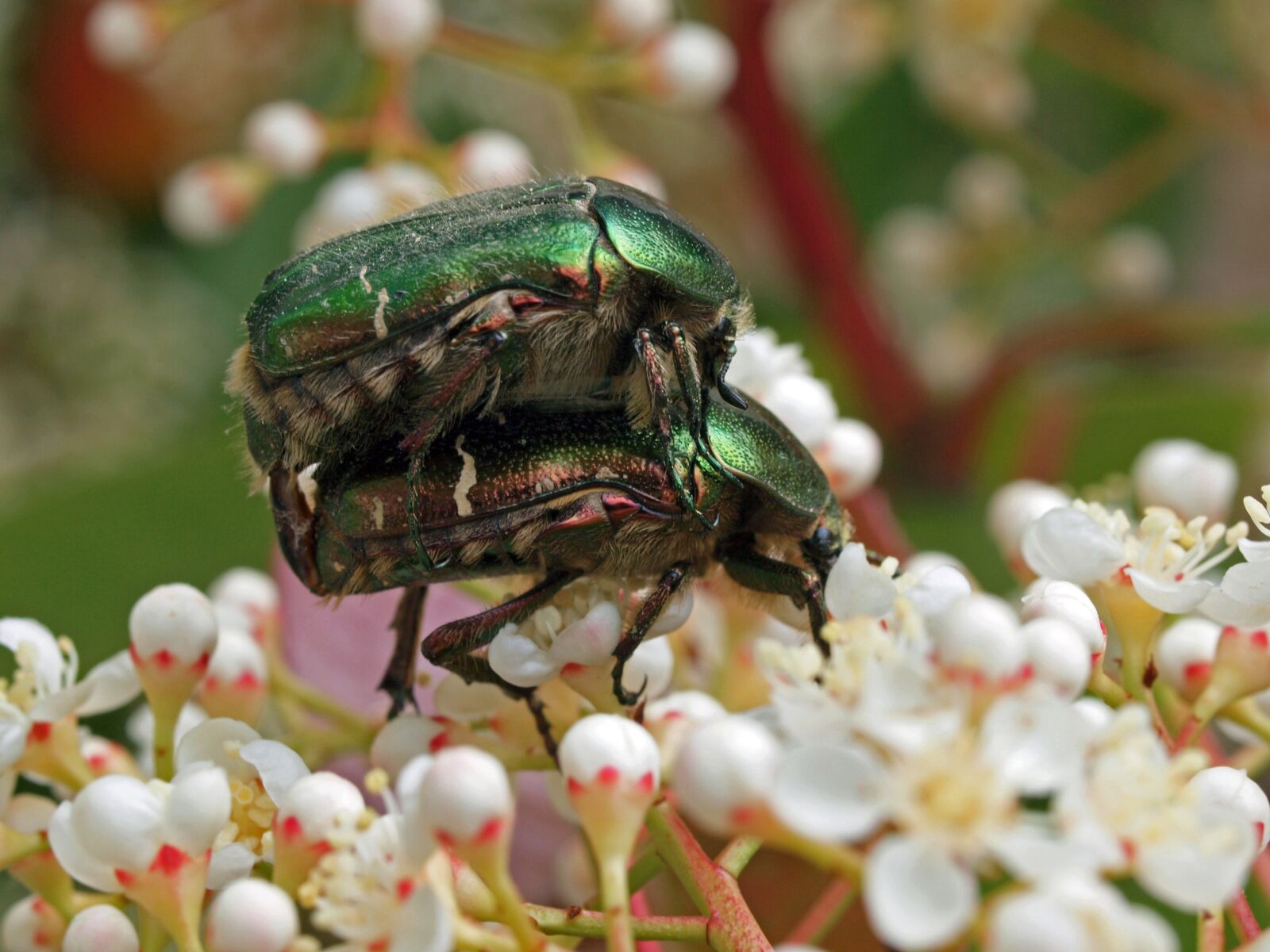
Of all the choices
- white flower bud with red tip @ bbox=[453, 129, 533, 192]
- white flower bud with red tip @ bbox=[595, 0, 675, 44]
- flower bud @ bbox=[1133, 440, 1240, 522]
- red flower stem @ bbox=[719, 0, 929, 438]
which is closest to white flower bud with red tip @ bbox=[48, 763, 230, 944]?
white flower bud with red tip @ bbox=[453, 129, 533, 192]

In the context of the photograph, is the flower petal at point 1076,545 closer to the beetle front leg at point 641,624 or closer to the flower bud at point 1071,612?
the flower bud at point 1071,612

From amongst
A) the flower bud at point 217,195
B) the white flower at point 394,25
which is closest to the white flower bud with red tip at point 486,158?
the white flower at point 394,25

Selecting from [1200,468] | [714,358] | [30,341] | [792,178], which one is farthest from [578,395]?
[30,341]

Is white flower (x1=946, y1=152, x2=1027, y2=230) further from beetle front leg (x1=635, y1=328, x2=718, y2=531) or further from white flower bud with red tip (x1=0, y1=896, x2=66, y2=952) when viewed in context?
white flower bud with red tip (x1=0, y1=896, x2=66, y2=952)

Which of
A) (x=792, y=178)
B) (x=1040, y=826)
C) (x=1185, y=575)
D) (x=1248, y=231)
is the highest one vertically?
(x=1248, y=231)

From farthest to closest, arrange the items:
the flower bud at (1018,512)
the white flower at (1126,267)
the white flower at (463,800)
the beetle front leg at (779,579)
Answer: the white flower at (1126,267) < the flower bud at (1018,512) < the beetle front leg at (779,579) < the white flower at (463,800)

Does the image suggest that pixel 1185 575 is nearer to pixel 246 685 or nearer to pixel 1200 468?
pixel 1200 468
